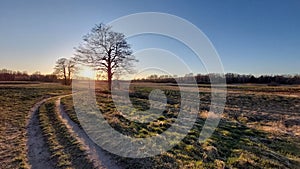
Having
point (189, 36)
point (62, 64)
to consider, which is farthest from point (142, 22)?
point (62, 64)

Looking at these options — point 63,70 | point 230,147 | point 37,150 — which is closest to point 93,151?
point 37,150

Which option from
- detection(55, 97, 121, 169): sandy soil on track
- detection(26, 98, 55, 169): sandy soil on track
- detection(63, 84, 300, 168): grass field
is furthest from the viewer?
detection(63, 84, 300, 168): grass field

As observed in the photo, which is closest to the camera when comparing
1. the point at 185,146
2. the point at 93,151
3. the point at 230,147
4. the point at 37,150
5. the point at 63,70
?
the point at 93,151

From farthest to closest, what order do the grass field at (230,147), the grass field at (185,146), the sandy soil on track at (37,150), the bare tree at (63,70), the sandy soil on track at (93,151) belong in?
the bare tree at (63,70) < the grass field at (230,147) < the grass field at (185,146) < the sandy soil on track at (37,150) < the sandy soil on track at (93,151)

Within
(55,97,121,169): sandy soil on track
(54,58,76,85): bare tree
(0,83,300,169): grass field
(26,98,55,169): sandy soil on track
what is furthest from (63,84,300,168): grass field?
(54,58,76,85): bare tree

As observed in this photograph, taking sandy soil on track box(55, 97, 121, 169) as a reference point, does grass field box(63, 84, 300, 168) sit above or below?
below

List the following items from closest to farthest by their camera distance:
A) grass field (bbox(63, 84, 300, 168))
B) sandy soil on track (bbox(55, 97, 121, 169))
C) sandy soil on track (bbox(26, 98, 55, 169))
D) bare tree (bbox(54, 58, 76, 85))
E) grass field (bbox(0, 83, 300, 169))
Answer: sandy soil on track (bbox(55, 97, 121, 169))
sandy soil on track (bbox(26, 98, 55, 169))
grass field (bbox(0, 83, 300, 169))
grass field (bbox(63, 84, 300, 168))
bare tree (bbox(54, 58, 76, 85))

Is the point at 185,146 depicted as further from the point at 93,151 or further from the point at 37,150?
the point at 37,150

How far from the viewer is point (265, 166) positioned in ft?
25.7

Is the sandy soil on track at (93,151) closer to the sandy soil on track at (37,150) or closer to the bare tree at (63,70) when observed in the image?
the sandy soil on track at (37,150)

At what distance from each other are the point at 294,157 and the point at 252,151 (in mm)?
1735

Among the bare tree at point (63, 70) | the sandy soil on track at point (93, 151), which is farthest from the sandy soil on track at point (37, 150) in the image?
the bare tree at point (63, 70)

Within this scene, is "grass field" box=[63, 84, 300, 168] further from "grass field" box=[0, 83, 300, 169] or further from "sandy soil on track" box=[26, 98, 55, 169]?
"sandy soil on track" box=[26, 98, 55, 169]

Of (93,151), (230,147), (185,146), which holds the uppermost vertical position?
(93,151)
